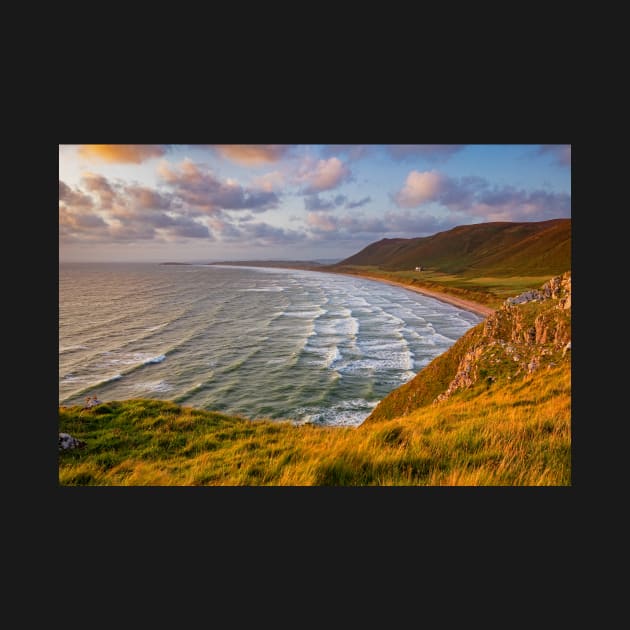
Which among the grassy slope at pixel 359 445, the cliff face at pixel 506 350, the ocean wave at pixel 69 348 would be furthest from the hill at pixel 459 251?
the grassy slope at pixel 359 445

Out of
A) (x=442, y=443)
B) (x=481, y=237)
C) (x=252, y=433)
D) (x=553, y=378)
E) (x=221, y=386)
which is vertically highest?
(x=481, y=237)

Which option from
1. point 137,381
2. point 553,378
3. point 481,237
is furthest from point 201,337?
point 481,237

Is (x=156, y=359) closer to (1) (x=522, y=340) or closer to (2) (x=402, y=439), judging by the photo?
(2) (x=402, y=439)

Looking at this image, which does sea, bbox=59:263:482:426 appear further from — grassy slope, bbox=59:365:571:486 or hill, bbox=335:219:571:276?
hill, bbox=335:219:571:276

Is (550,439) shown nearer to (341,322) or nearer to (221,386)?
(221,386)

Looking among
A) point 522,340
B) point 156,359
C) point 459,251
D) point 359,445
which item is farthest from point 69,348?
point 459,251

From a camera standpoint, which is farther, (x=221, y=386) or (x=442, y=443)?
(x=221, y=386)

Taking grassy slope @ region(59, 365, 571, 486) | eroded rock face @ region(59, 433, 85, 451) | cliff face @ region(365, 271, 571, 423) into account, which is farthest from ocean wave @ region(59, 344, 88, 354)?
cliff face @ region(365, 271, 571, 423)
